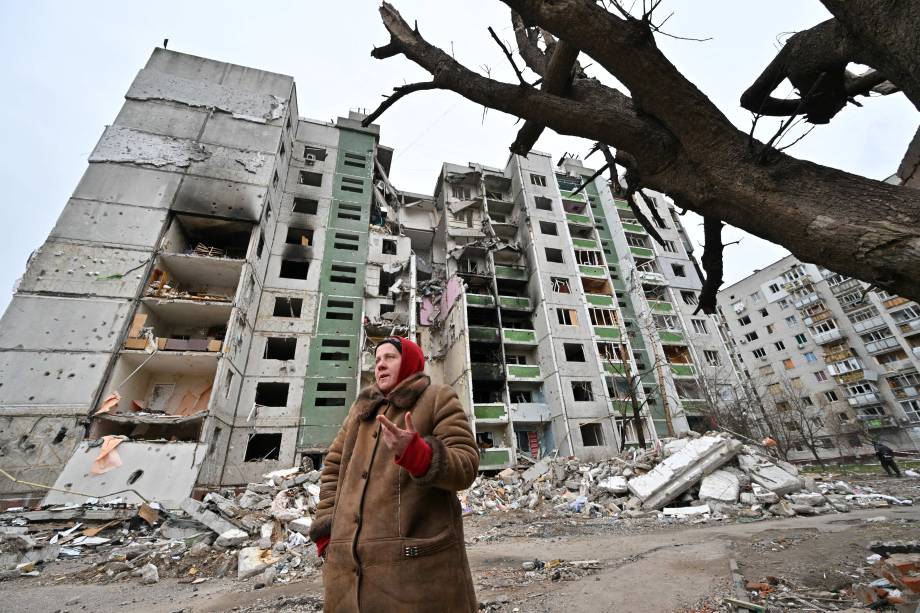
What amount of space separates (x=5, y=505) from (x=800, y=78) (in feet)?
66.7

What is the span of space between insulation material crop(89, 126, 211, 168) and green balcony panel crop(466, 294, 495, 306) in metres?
16.9

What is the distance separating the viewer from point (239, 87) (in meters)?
23.5

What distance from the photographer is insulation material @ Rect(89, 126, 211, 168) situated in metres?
18.7

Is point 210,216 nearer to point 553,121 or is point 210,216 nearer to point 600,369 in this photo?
point 553,121

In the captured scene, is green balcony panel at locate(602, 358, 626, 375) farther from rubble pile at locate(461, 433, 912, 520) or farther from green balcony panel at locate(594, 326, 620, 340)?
rubble pile at locate(461, 433, 912, 520)

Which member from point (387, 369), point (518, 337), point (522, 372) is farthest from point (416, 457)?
point (518, 337)

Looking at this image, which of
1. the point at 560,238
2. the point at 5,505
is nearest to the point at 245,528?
the point at 5,505

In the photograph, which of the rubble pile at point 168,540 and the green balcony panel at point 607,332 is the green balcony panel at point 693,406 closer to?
the green balcony panel at point 607,332

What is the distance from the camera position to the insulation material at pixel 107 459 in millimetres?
12094

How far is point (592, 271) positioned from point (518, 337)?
25.9 feet

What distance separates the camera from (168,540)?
28.7ft

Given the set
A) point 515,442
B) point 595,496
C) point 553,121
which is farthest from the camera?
point 515,442

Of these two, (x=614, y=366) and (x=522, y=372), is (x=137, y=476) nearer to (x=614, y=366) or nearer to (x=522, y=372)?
(x=522, y=372)

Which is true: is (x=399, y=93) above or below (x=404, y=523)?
above
